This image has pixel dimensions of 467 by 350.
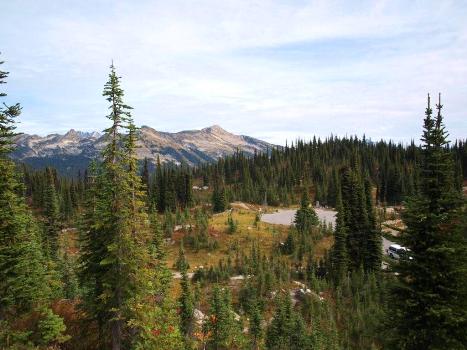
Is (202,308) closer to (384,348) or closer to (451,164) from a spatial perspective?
(384,348)

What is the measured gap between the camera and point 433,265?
1425cm

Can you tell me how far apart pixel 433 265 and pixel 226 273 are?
44469mm

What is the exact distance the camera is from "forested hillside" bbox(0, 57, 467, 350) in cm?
1442

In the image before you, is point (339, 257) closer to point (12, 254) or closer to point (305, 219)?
point (305, 219)

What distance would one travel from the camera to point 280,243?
7012 centimetres

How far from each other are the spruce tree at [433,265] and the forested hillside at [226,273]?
0.05 metres

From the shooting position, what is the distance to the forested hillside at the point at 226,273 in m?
14.4

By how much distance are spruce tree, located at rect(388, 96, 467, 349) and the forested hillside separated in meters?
0.05

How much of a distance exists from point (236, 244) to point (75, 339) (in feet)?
160

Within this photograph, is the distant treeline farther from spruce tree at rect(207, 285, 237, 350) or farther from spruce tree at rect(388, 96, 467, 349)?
spruce tree at rect(388, 96, 467, 349)

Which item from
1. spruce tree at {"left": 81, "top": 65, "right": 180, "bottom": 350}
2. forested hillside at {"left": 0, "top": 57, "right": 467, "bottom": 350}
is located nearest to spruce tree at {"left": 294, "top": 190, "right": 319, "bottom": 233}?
forested hillside at {"left": 0, "top": 57, "right": 467, "bottom": 350}

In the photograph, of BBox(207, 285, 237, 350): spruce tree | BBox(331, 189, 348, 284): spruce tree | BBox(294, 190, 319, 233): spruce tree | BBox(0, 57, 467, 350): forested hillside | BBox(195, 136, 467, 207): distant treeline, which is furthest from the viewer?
BBox(195, 136, 467, 207): distant treeline

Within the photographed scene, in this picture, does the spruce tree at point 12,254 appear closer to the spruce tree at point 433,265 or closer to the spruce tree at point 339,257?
the spruce tree at point 433,265

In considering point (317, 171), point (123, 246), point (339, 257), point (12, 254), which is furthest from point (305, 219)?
point (317, 171)
